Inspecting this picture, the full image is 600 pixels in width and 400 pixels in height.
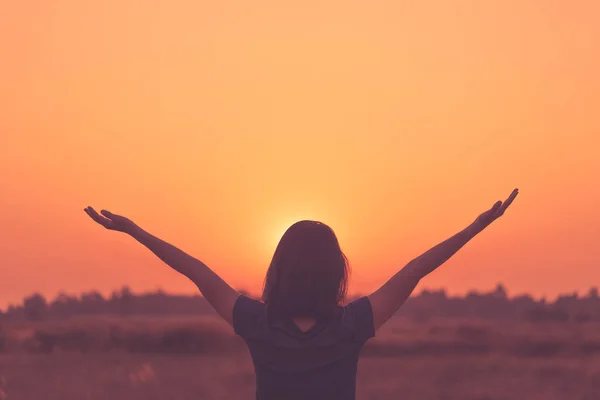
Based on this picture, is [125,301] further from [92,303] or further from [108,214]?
[108,214]

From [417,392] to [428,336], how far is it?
511 inches

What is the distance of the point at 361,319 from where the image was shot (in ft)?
12.1

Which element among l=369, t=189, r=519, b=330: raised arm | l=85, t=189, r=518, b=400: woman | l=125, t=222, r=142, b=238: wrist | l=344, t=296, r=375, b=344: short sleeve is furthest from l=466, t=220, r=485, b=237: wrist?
l=125, t=222, r=142, b=238: wrist

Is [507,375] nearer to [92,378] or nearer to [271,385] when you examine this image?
[92,378]

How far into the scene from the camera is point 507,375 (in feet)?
87.2

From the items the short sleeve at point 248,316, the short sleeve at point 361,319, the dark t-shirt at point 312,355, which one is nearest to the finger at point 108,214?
the short sleeve at point 248,316

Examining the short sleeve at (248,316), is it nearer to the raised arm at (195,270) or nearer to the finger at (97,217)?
the raised arm at (195,270)

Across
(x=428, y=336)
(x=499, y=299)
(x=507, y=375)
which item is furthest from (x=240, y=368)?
(x=499, y=299)

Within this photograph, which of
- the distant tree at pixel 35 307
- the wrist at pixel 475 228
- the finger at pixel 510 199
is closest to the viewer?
the wrist at pixel 475 228

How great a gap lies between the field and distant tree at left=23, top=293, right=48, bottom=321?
1239 centimetres

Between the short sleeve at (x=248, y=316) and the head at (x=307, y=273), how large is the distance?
5cm

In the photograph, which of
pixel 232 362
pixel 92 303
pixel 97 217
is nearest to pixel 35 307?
pixel 92 303

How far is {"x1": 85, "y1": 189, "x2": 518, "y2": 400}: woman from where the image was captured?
3.63 meters

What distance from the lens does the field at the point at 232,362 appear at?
2292 centimetres
